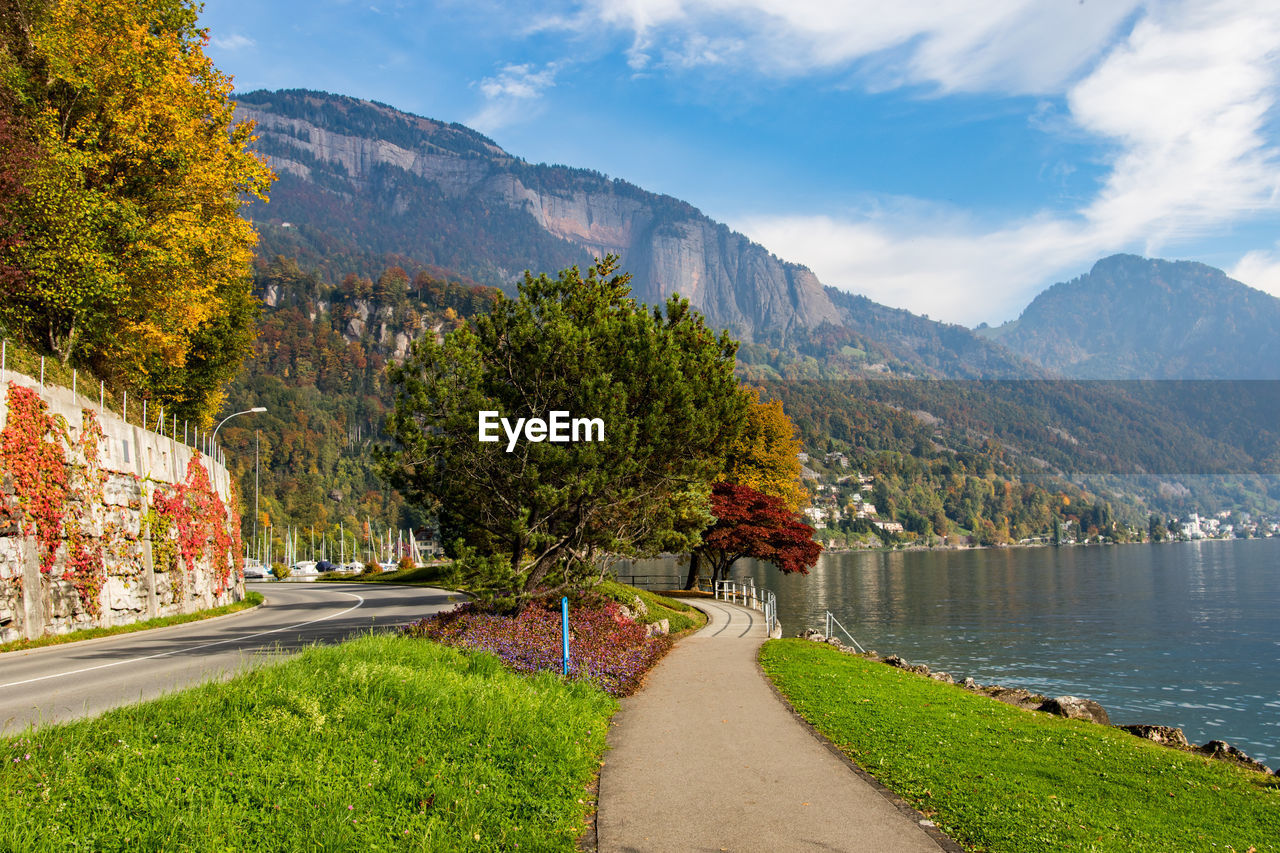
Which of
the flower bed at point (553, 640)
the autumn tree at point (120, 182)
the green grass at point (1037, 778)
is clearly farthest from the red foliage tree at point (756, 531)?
the green grass at point (1037, 778)

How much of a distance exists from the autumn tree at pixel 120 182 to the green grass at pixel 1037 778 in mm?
21764

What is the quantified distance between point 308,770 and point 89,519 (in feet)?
59.0

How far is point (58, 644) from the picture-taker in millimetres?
19062

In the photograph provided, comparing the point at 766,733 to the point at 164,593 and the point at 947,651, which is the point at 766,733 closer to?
the point at 164,593

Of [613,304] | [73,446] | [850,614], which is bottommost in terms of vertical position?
[850,614]

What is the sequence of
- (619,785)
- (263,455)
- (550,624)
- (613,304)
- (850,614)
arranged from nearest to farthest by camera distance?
(619,785) → (550,624) → (613,304) → (850,614) → (263,455)

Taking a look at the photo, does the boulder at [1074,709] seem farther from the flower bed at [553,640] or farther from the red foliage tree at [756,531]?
the red foliage tree at [756,531]

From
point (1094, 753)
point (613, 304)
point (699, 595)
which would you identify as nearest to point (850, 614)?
point (699, 595)

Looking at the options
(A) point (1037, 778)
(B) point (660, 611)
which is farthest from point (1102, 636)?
(A) point (1037, 778)

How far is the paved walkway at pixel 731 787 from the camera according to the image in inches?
286

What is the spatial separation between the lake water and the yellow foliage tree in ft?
26.3

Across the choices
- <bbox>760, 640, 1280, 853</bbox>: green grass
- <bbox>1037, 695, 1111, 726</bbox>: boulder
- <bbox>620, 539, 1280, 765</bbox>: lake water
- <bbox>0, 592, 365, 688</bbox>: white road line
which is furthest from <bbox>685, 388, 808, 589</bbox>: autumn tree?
<bbox>760, 640, 1280, 853</bbox>: green grass

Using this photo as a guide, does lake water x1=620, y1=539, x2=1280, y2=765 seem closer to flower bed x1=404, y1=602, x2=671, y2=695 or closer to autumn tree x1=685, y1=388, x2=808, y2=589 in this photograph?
autumn tree x1=685, y1=388, x2=808, y2=589

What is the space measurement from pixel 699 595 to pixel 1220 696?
2306cm
